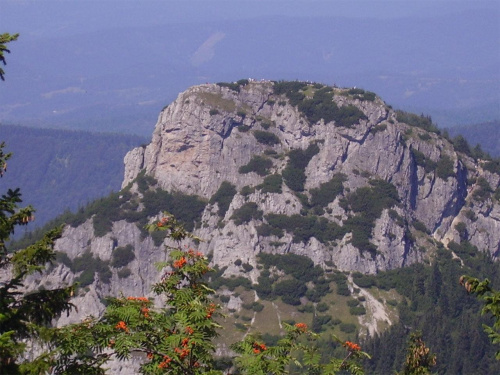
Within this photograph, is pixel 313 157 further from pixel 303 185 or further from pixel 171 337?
pixel 171 337

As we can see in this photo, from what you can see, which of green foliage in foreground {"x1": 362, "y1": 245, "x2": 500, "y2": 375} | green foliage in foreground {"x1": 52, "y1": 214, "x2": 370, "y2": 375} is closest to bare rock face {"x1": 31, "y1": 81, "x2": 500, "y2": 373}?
green foliage in foreground {"x1": 362, "y1": 245, "x2": 500, "y2": 375}

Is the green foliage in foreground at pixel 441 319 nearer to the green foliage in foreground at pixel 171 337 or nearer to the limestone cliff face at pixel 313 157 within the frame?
the limestone cliff face at pixel 313 157

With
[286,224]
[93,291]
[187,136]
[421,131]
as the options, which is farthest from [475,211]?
[93,291]

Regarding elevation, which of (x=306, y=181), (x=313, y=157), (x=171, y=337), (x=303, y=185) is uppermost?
(x=171, y=337)

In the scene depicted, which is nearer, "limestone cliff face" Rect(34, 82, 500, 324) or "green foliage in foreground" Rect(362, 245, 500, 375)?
"green foliage in foreground" Rect(362, 245, 500, 375)

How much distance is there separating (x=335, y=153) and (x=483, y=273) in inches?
734

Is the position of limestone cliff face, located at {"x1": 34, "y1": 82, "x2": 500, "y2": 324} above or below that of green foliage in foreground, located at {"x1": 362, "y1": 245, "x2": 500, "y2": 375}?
above

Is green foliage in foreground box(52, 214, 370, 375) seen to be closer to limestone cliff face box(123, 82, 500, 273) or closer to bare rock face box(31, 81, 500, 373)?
bare rock face box(31, 81, 500, 373)

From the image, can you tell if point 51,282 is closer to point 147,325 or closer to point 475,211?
point 475,211

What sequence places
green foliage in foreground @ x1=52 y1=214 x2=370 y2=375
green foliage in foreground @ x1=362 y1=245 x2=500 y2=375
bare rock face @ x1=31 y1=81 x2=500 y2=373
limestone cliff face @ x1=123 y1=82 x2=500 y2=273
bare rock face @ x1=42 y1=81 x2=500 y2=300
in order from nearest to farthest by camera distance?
1. green foliage in foreground @ x1=52 y1=214 x2=370 y2=375
2. green foliage in foreground @ x1=362 y1=245 x2=500 y2=375
3. bare rock face @ x1=31 y1=81 x2=500 y2=373
4. bare rock face @ x1=42 y1=81 x2=500 y2=300
5. limestone cliff face @ x1=123 y1=82 x2=500 y2=273

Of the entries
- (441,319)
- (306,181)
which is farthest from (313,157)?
(441,319)

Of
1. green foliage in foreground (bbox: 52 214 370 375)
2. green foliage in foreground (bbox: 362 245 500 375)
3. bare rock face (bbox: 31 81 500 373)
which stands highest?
green foliage in foreground (bbox: 52 214 370 375)

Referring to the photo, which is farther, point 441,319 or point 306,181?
point 306,181

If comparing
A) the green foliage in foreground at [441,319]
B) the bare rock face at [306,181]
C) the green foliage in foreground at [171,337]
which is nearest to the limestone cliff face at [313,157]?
the bare rock face at [306,181]
